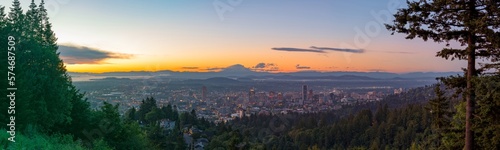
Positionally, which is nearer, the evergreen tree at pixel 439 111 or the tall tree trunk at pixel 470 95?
the tall tree trunk at pixel 470 95

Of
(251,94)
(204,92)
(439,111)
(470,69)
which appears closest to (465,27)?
(470,69)

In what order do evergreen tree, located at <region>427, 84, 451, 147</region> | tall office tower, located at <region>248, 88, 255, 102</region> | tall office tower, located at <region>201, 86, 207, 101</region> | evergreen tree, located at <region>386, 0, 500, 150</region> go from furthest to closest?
1. tall office tower, located at <region>248, 88, 255, 102</region>
2. tall office tower, located at <region>201, 86, 207, 101</region>
3. evergreen tree, located at <region>427, 84, 451, 147</region>
4. evergreen tree, located at <region>386, 0, 500, 150</region>

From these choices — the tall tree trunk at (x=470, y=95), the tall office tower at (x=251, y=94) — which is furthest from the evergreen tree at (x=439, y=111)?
the tall office tower at (x=251, y=94)

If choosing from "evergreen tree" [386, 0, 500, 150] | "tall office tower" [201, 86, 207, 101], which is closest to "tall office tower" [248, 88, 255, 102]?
"tall office tower" [201, 86, 207, 101]

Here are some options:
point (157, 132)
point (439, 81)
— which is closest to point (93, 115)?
point (439, 81)

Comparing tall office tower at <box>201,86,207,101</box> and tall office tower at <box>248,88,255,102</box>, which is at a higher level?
tall office tower at <box>201,86,207,101</box>

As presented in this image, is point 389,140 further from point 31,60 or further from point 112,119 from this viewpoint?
point 31,60

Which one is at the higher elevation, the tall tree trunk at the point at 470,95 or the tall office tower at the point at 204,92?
the tall tree trunk at the point at 470,95

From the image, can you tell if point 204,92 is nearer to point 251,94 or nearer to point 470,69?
point 251,94

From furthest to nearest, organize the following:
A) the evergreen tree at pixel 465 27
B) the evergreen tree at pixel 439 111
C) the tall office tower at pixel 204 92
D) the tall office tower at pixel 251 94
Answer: the tall office tower at pixel 251 94 < the tall office tower at pixel 204 92 < the evergreen tree at pixel 439 111 < the evergreen tree at pixel 465 27

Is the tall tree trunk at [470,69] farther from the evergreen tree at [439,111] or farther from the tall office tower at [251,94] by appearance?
the tall office tower at [251,94]

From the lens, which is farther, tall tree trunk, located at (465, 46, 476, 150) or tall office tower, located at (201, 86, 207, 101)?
tall office tower, located at (201, 86, 207, 101)

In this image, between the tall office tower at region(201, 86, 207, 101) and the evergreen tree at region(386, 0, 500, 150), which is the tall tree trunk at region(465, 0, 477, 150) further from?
the tall office tower at region(201, 86, 207, 101)
